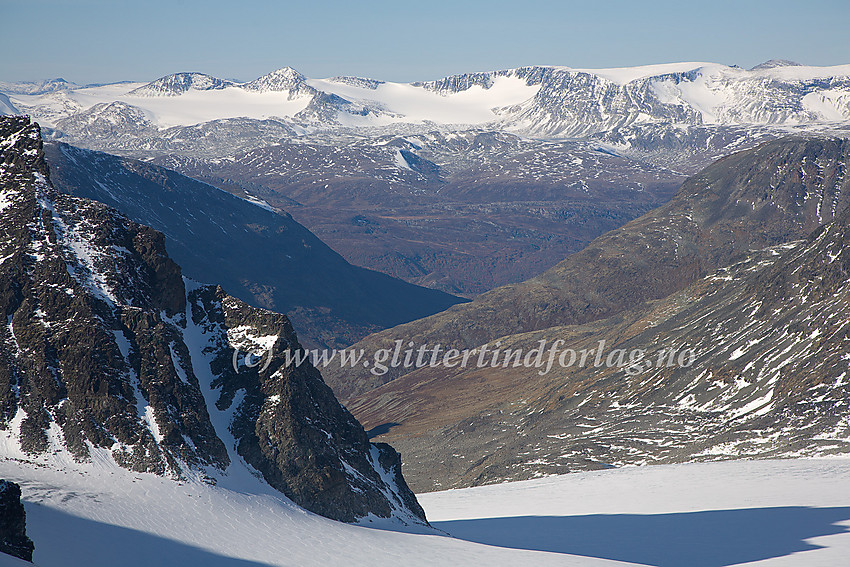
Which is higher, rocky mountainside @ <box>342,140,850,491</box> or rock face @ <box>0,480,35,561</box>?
rock face @ <box>0,480,35,561</box>

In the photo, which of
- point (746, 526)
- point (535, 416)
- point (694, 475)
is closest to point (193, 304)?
point (746, 526)

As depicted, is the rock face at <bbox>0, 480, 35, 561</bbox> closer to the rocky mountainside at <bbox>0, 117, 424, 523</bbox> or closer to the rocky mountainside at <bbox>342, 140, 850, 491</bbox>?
the rocky mountainside at <bbox>0, 117, 424, 523</bbox>

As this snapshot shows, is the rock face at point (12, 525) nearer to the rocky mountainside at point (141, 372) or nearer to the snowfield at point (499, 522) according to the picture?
the snowfield at point (499, 522)

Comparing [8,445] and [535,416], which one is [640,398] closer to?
[535,416]

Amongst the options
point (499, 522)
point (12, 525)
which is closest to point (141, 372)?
point (12, 525)

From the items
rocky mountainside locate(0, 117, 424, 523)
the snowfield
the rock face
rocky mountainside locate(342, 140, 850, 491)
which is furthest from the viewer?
rocky mountainside locate(342, 140, 850, 491)

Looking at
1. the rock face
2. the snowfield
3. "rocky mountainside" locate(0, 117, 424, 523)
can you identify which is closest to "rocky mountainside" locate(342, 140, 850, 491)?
the snowfield

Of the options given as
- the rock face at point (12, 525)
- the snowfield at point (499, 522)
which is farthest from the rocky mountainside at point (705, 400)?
the rock face at point (12, 525)

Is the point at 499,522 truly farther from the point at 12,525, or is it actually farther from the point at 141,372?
the point at 12,525
